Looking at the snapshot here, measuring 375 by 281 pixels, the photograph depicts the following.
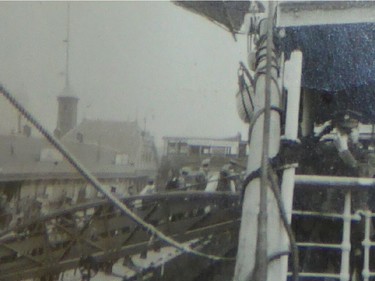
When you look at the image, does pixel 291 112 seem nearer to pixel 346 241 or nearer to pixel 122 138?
pixel 346 241

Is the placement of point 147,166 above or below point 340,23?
below

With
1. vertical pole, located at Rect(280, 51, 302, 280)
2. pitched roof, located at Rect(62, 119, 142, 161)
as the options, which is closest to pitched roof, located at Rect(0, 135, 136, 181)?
pitched roof, located at Rect(62, 119, 142, 161)

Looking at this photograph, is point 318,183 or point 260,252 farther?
point 318,183

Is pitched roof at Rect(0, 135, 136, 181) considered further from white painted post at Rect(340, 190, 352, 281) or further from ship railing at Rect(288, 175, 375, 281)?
white painted post at Rect(340, 190, 352, 281)

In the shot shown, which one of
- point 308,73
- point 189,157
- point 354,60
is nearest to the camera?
point 354,60

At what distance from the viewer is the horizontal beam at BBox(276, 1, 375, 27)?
126 inches

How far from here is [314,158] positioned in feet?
11.8

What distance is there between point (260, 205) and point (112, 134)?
41502 millimetres

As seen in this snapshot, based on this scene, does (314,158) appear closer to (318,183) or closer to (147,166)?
(318,183)

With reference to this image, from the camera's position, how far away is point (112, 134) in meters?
43.1

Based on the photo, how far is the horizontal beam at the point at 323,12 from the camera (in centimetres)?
321

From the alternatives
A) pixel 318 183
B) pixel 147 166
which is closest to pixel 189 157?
pixel 147 166

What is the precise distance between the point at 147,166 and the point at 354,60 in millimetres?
37693

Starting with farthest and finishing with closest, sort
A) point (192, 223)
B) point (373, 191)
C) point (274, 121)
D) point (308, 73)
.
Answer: point (192, 223)
point (308, 73)
point (373, 191)
point (274, 121)
